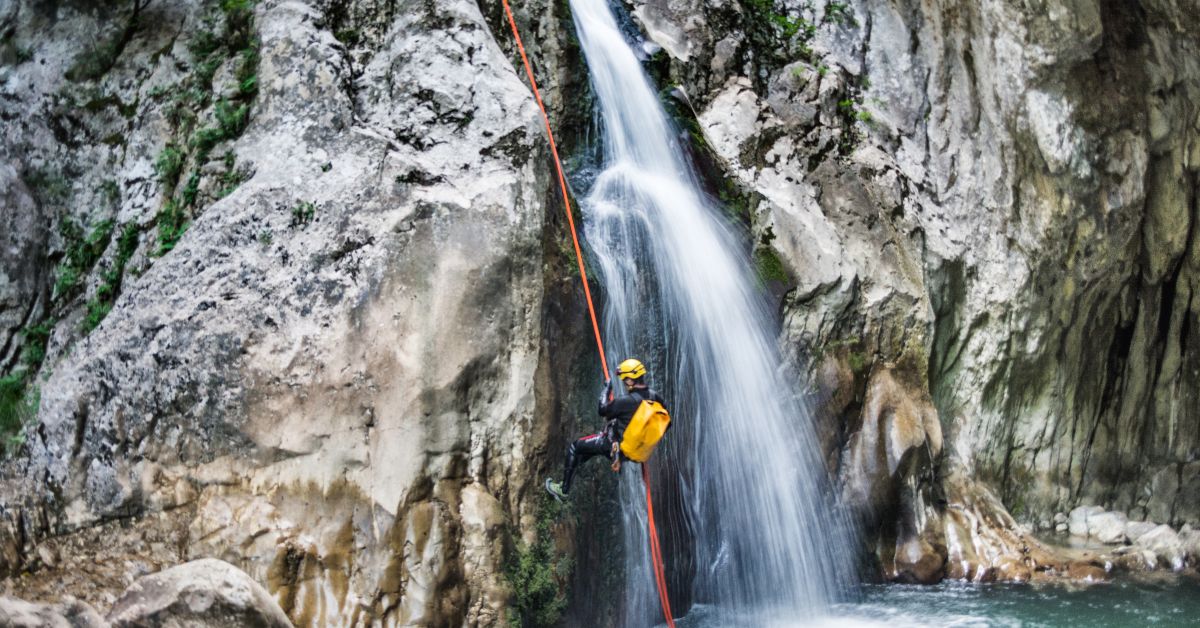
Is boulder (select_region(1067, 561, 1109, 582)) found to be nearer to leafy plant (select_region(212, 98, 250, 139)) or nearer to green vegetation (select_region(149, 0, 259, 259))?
green vegetation (select_region(149, 0, 259, 259))

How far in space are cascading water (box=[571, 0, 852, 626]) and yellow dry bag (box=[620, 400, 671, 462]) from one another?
4.47ft

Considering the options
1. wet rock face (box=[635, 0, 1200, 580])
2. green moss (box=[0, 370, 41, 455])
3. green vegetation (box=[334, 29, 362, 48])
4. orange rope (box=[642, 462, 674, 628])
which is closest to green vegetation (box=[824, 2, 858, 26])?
wet rock face (box=[635, 0, 1200, 580])

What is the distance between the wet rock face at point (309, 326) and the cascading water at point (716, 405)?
1411 millimetres

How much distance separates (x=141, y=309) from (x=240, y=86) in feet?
7.34

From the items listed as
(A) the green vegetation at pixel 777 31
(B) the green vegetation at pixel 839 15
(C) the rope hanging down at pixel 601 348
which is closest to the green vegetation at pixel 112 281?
(C) the rope hanging down at pixel 601 348

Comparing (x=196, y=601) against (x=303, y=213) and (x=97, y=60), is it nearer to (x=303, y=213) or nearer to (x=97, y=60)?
(x=303, y=213)

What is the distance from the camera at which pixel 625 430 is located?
7488mm

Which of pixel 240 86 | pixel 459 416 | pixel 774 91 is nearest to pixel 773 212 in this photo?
pixel 774 91

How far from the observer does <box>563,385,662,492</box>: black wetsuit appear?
7.50 m

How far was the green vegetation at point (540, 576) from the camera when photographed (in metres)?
7.23

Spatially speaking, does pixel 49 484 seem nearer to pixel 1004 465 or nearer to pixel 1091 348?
pixel 1004 465

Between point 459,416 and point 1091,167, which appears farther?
point 1091,167

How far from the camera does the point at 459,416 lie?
7.31 m

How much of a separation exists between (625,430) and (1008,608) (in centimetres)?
448
